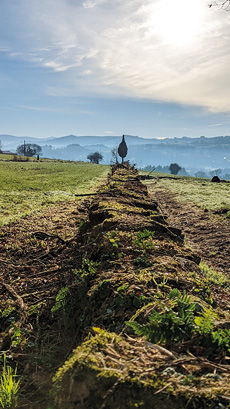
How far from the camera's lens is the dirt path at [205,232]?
7969 millimetres

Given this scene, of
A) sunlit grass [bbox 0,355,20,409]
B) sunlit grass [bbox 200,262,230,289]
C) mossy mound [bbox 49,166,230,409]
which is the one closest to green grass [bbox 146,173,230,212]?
sunlit grass [bbox 200,262,230,289]

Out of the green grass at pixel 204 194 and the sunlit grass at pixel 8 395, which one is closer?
the sunlit grass at pixel 8 395

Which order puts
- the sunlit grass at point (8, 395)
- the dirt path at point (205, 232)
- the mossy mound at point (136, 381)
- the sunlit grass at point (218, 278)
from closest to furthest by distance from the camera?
the mossy mound at point (136, 381)
the sunlit grass at point (8, 395)
the sunlit grass at point (218, 278)
the dirt path at point (205, 232)

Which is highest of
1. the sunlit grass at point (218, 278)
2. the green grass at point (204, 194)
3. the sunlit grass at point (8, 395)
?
the green grass at point (204, 194)

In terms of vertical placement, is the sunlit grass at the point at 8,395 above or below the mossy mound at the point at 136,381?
→ below

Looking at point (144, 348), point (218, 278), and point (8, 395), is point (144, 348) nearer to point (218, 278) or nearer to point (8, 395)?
point (8, 395)

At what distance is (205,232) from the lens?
10.6m

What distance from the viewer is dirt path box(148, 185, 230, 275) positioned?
7969 mm

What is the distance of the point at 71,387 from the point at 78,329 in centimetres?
122

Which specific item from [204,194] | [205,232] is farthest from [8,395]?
[204,194]

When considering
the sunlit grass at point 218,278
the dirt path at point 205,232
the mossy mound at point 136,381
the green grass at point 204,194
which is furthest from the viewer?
the green grass at point 204,194

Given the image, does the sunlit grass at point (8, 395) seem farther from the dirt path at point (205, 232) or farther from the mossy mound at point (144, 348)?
the dirt path at point (205, 232)

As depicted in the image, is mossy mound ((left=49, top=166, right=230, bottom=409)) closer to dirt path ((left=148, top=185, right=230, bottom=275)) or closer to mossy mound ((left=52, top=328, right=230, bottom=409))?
mossy mound ((left=52, top=328, right=230, bottom=409))

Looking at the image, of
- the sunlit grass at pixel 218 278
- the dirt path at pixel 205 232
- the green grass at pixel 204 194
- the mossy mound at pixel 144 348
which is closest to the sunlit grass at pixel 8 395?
the mossy mound at pixel 144 348
